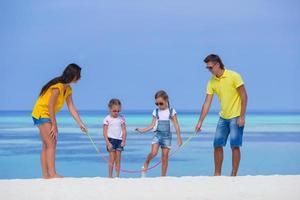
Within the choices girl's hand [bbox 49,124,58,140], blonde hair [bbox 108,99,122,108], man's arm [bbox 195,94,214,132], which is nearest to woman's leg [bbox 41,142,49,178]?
girl's hand [bbox 49,124,58,140]

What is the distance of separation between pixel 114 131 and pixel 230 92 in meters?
1.66

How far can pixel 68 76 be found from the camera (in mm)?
9711

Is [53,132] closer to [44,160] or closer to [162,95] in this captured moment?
[44,160]

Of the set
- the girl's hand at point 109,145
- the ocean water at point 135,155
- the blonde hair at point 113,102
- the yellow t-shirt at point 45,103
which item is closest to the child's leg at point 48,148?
the yellow t-shirt at point 45,103

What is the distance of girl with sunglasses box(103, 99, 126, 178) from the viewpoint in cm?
1075

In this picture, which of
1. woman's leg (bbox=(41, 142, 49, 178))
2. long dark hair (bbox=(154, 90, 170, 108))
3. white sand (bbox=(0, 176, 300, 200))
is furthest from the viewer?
long dark hair (bbox=(154, 90, 170, 108))

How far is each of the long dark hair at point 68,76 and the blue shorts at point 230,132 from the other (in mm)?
1932

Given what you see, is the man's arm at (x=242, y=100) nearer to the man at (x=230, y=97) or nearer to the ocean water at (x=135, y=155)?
the man at (x=230, y=97)

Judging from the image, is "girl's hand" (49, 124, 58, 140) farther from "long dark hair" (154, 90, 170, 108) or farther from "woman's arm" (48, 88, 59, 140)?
"long dark hair" (154, 90, 170, 108)

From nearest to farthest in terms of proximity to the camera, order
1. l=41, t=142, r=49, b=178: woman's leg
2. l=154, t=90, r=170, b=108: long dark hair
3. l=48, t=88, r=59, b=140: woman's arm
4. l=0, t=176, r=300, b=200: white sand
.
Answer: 1. l=0, t=176, r=300, b=200: white sand
2. l=48, t=88, r=59, b=140: woman's arm
3. l=41, t=142, r=49, b=178: woman's leg
4. l=154, t=90, r=170, b=108: long dark hair

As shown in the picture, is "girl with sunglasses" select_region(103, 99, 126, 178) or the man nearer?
the man

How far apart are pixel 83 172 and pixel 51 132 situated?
9.69 metres

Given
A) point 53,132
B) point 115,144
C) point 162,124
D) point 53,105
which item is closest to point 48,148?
point 53,132

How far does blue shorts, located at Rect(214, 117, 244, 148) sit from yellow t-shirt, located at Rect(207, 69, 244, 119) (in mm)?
90
